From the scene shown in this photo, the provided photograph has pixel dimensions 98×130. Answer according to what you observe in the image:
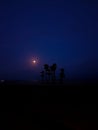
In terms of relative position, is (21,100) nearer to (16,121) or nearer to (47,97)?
(47,97)

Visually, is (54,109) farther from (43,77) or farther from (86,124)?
(43,77)

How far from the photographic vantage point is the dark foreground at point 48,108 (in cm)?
1016

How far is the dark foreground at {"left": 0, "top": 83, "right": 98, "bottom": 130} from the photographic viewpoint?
10164mm

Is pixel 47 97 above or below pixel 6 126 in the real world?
above

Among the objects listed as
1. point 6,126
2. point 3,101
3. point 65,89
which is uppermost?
point 65,89

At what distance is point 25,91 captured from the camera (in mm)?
17016

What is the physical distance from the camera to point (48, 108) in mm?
13820

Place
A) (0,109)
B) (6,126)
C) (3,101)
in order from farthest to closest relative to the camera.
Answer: (3,101), (0,109), (6,126)

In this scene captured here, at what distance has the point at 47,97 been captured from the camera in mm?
17266

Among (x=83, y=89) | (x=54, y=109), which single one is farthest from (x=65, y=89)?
(x=54, y=109)

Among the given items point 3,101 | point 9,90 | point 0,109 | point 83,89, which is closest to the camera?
point 0,109

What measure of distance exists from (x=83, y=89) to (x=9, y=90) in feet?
23.9

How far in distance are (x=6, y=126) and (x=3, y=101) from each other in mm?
4593

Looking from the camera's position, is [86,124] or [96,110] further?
[96,110]
